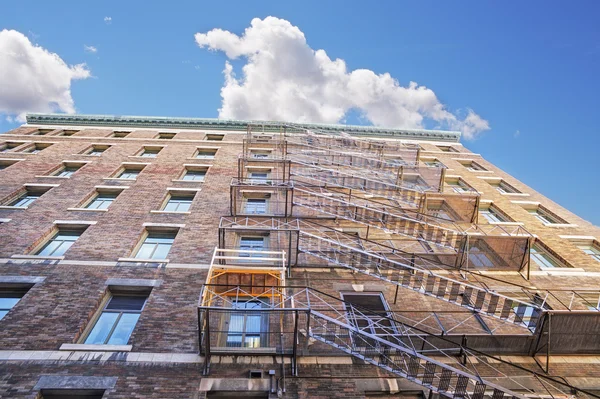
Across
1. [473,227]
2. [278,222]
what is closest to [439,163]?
[473,227]

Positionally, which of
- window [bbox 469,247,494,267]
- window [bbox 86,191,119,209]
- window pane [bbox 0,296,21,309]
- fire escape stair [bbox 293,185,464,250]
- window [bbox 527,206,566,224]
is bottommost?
window pane [bbox 0,296,21,309]

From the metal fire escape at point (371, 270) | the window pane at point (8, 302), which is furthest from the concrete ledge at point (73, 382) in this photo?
the window pane at point (8, 302)

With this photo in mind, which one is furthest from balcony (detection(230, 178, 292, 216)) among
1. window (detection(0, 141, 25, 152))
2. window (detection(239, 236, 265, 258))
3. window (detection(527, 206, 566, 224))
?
window (detection(0, 141, 25, 152))

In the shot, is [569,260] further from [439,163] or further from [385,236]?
[439,163]

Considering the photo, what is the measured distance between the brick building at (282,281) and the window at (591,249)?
0.10 meters

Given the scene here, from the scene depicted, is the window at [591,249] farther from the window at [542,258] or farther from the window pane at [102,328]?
the window pane at [102,328]

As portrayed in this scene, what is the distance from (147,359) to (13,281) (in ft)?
21.3

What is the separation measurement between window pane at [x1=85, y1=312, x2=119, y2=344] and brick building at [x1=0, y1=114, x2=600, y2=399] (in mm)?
79

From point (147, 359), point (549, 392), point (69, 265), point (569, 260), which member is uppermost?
point (569, 260)

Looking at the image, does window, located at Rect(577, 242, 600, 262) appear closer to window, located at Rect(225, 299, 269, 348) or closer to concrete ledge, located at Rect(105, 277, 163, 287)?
window, located at Rect(225, 299, 269, 348)

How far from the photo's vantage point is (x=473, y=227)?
1838cm

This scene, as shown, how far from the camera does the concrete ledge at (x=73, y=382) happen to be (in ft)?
30.4

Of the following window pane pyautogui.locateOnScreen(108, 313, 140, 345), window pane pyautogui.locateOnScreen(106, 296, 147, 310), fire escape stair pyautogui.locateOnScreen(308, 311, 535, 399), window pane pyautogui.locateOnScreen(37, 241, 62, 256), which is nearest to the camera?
fire escape stair pyautogui.locateOnScreen(308, 311, 535, 399)

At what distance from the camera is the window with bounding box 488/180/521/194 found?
2433cm
